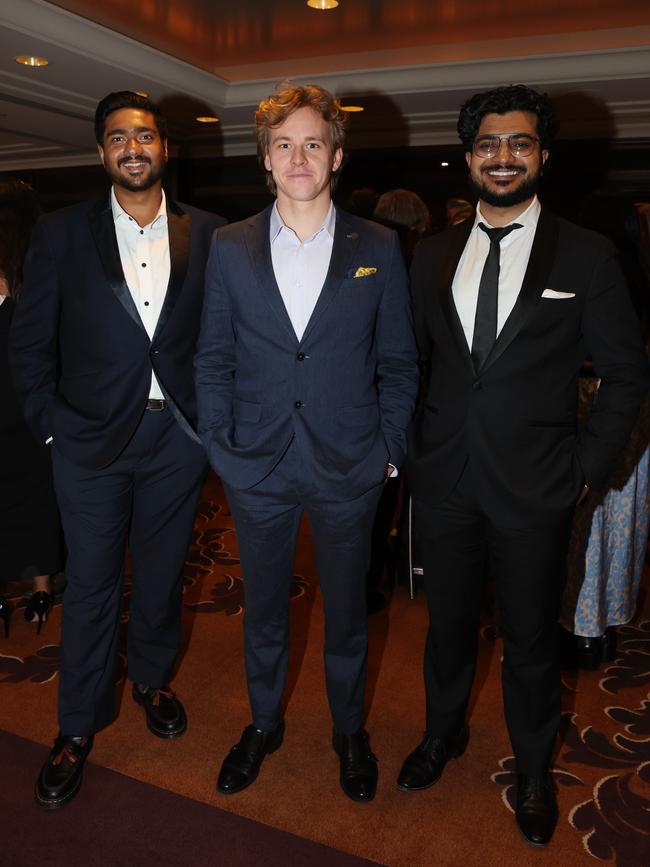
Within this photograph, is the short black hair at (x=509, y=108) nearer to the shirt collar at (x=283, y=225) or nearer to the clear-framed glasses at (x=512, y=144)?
the clear-framed glasses at (x=512, y=144)

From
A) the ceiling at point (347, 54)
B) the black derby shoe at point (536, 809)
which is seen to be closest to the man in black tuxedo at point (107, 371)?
the black derby shoe at point (536, 809)

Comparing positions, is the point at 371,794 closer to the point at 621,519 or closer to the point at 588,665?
the point at 588,665

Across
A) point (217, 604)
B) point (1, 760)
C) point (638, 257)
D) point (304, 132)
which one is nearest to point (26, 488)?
point (217, 604)

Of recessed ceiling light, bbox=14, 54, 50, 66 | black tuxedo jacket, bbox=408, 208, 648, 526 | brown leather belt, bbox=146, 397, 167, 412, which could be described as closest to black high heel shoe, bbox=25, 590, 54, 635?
brown leather belt, bbox=146, 397, 167, 412

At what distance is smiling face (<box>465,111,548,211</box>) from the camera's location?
75.6 inches

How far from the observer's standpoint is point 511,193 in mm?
1925

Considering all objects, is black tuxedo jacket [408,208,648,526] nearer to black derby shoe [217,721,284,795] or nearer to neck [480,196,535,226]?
neck [480,196,535,226]

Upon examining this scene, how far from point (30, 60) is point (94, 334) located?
12.7 feet

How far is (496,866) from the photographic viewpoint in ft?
6.63

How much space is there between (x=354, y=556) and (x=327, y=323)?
25.1 inches

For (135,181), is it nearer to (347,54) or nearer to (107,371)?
(107,371)

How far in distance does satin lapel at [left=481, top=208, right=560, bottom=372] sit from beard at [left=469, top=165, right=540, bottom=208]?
10 centimetres

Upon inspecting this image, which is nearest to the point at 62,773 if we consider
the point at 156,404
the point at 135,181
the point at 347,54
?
the point at 156,404

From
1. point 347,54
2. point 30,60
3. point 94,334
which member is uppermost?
point 347,54
